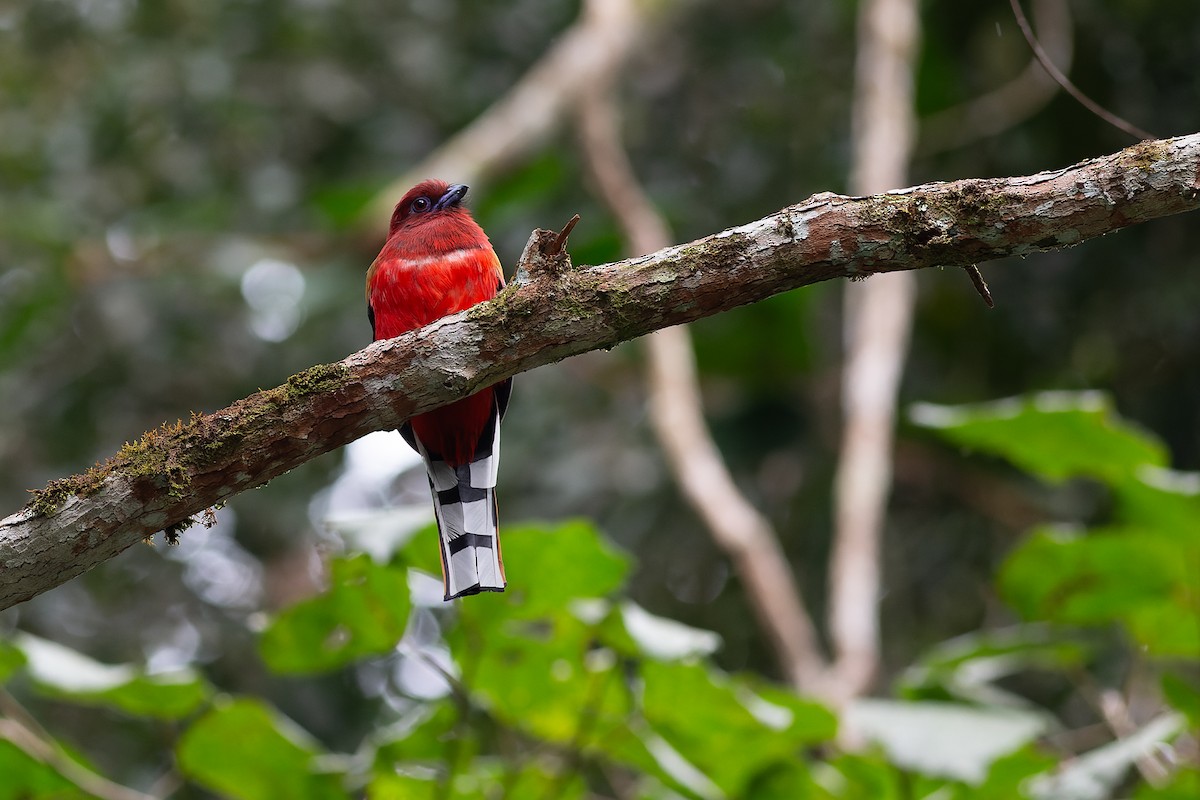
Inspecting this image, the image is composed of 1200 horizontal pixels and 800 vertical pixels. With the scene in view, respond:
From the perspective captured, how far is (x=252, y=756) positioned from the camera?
3133mm

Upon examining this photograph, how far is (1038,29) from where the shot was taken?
252 inches

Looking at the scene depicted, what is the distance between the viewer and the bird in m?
3.10

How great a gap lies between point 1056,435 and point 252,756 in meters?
2.16

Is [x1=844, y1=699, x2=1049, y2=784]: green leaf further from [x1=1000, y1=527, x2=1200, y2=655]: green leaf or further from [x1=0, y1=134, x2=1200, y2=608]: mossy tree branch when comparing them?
[x1=0, y1=134, x2=1200, y2=608]: mossy tree branch

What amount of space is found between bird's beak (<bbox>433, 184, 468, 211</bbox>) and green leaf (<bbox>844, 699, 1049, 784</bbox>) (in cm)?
182

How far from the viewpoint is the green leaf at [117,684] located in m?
2.96

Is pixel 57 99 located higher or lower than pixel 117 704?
higher

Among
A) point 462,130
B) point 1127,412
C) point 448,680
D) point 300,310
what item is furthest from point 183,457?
point 462,130

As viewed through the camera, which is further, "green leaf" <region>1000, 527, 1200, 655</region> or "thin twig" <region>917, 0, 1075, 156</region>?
"thin twig" <region>917, 0, 1075, 156</region>

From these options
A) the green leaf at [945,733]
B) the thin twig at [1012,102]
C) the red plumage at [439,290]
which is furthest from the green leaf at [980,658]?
the thin twig at [1012,102]

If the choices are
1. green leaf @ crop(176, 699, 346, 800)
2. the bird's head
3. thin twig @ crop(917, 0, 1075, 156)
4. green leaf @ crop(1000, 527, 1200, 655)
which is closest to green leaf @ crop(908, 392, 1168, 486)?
green leaf @ crop(1000, 527, 1200, 655)

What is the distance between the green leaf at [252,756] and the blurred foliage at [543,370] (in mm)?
446

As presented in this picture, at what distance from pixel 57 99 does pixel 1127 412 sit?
6.29 m

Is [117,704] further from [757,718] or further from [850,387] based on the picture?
[850,387]
